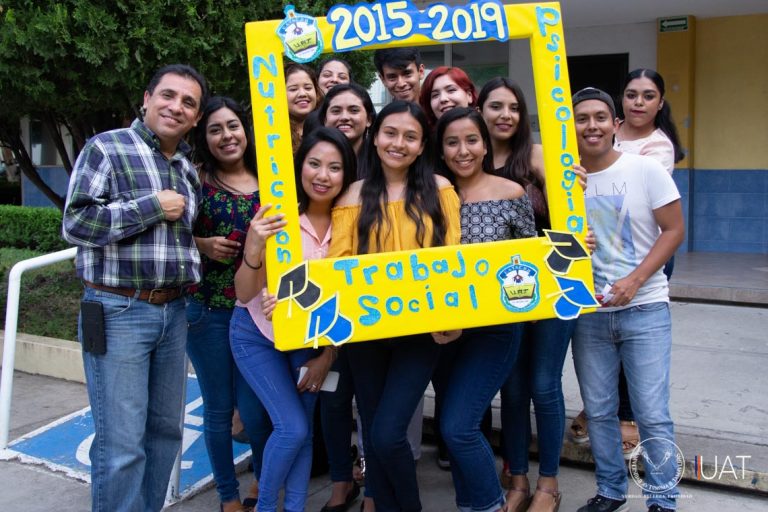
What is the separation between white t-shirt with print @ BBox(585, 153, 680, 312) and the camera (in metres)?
3.12

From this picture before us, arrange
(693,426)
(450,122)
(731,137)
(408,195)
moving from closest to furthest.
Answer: (408,195), (450,122), (693,426), (731,137)

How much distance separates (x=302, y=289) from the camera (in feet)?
8.74

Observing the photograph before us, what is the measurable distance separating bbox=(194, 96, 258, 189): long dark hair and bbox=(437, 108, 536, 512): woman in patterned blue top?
87cm

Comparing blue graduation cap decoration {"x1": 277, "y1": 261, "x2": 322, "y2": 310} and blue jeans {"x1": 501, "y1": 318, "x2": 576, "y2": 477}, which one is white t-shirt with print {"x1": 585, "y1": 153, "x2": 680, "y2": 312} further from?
blue graduation cap decoration {"x1": 277, "y1": 261, "x2": 322, "y2": 310}

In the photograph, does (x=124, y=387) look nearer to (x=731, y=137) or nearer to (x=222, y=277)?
(x=222, y=277)

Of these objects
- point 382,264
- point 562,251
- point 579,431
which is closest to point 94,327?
point 382,264

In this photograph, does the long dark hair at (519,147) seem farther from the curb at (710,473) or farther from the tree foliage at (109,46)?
the tree foliage at (109,46)

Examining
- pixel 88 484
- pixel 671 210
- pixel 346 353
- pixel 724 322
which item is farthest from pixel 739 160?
pixel 88 484

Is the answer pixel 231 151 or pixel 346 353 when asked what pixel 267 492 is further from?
pixel 231 151

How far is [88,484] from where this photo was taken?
391cm

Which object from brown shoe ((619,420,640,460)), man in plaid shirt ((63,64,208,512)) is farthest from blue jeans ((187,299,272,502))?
brown shoe ((619,420,640,460))

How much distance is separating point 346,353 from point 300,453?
0.47 meters

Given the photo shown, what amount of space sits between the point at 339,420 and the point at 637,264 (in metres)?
1.48

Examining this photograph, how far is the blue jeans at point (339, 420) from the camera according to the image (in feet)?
11.2
